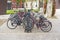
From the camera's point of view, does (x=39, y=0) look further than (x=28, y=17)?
Yes

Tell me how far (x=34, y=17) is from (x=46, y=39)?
224 cm

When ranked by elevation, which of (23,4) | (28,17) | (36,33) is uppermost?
(28,17)

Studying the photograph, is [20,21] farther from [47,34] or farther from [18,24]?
[47,34]

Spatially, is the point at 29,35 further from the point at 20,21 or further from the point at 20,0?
the point at 20,0

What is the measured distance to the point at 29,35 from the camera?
10391mm

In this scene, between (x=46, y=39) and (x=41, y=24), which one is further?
(x=41, y=24)

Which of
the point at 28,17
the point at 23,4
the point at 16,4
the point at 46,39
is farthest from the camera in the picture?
the point at 23,4

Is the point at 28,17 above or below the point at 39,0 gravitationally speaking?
above

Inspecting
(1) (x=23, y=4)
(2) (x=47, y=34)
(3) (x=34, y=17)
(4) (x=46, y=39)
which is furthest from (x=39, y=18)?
(1) (x=23, y=4)

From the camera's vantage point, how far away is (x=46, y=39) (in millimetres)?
9523

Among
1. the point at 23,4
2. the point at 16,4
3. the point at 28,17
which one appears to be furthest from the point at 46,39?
the point at 23,4

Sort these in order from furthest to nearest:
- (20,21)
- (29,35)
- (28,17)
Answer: (20,21), (28,17), (29,35)

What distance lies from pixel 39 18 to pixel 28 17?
64cm

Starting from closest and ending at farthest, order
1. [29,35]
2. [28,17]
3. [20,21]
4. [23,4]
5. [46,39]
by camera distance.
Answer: [46,39] < [29,35] < [28,17] < [20,21] < [23,4]
